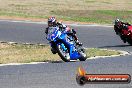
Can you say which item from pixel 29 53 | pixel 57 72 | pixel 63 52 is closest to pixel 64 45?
pixel 63 52

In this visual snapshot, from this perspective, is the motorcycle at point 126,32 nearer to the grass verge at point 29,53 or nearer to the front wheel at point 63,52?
the grass verge at point 29,53

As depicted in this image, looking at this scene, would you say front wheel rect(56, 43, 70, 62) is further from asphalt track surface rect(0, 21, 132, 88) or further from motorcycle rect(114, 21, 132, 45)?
motorcycle rect(114, 21, 132, 45)

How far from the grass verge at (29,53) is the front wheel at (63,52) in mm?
614

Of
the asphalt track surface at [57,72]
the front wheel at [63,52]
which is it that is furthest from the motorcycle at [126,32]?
the front wheel at [63,52]

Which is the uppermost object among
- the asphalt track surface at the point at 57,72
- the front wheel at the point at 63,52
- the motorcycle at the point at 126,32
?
the asphalt track surface at the point at 57,72

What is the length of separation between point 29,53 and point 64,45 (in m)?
3.19

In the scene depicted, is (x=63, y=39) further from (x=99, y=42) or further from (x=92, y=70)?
(x=99, y=42)

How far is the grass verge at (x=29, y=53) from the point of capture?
17047 mm

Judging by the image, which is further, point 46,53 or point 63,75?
point 46,53

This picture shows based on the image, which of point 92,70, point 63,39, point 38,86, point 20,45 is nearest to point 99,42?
point 20,45

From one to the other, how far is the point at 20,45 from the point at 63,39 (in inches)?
262

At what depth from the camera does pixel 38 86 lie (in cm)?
1091

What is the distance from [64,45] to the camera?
16.5 metres

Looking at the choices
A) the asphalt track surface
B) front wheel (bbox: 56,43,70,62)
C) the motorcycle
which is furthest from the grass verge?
the motorcycle
